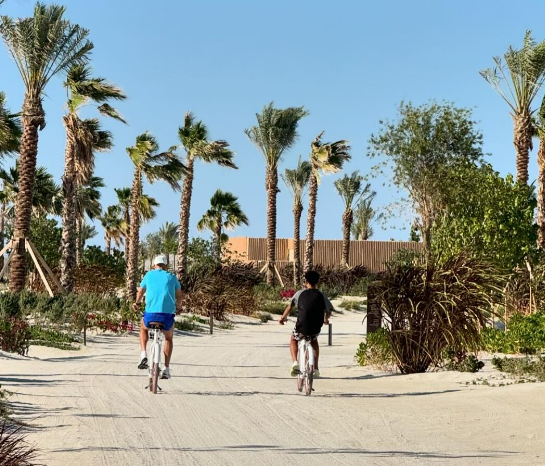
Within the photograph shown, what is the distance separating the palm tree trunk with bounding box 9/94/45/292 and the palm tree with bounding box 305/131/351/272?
85.0 ft

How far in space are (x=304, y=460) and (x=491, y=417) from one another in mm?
3638

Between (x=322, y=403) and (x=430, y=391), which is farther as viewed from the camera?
(x=430, y=391)

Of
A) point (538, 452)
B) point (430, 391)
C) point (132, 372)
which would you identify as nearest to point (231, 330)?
point (132, 372)

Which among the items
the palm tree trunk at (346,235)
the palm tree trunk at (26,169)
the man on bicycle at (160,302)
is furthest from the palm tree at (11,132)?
the palm tree trunk at (346,235)

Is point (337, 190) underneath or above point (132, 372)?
above

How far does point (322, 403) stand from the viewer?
11.8 meters

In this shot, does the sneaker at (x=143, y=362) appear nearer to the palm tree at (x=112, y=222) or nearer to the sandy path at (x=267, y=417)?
the sandy path at (x=267, y=417)

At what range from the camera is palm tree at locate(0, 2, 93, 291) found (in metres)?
30.9

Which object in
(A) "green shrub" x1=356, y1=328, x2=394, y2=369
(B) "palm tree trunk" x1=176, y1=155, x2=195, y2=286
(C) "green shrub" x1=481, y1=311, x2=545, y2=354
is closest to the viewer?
(A) "green shrub" x1=356, y1=328, x2=394, y2=369

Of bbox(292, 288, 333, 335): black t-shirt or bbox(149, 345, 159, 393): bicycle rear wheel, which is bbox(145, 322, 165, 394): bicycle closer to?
bbox(149, 345, 159, 393): bicycle rear wheel

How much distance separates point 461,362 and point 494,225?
1301cm

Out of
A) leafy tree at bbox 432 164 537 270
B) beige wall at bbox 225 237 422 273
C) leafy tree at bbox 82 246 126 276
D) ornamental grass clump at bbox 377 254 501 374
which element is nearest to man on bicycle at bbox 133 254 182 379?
ornamental grass clump at bbox 377 254 501 374

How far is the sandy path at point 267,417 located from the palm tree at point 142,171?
21.2 m

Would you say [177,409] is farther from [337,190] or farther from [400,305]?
[337,190]
